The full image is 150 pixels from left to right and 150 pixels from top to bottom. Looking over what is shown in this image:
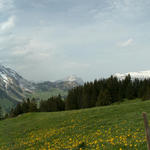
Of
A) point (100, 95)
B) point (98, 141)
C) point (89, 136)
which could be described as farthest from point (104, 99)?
point (98, 141)

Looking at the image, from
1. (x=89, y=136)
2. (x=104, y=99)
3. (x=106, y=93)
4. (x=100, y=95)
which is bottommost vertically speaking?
(x=89, y=136)

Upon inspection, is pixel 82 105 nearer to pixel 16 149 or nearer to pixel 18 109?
pixel 18 109

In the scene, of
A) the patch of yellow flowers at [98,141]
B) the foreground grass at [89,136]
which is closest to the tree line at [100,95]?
the foreground grass at [89,136]

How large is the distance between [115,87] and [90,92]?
15.6 metres

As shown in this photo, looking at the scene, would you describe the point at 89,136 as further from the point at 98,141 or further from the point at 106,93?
the point at 106,93

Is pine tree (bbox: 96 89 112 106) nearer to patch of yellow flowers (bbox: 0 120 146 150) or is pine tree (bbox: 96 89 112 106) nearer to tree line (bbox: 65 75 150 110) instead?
tree line (bbox: 65 75 150 110)

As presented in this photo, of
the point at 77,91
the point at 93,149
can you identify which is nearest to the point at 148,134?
the point at 93,149

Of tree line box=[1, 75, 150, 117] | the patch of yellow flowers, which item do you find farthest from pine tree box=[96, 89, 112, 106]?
the patch of yellow flowers

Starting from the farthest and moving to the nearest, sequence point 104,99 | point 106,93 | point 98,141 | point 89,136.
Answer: point 106,93 < point 104,99 < point 89,136 < point 98,141

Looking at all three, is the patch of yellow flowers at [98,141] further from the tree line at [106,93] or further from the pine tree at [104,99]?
the tree line at [106,93]

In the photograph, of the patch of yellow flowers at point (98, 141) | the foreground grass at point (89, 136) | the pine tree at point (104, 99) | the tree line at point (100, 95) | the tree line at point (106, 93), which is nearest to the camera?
the patch of yellow flowers at point (98, 141)

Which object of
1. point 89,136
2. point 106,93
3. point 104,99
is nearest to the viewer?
point 89,136

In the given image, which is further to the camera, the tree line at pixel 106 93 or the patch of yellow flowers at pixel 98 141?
the tree line at pixel 106 93

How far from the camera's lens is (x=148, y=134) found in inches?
154
